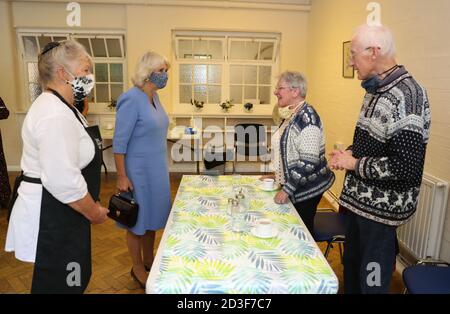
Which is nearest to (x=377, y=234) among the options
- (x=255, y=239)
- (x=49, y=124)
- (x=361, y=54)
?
(x=255, y=239)

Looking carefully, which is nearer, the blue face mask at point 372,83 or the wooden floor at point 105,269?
the blue face mask at point 372,83

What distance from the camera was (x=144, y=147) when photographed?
218 centimetres

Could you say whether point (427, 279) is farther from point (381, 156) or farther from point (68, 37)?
point (68, 37)

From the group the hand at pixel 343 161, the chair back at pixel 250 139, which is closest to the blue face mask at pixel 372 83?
the hand at pixel 343 161

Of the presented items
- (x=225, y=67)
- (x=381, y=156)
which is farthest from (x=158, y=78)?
(x=225, y=67)

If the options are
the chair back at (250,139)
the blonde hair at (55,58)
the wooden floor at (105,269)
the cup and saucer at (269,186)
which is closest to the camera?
the blonde hair at (55,58)

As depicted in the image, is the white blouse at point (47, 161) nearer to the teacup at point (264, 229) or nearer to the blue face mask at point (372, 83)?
the teacup at point (264, 229)

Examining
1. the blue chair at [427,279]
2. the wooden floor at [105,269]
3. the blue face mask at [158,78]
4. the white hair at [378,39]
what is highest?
the white hair at [378,39]

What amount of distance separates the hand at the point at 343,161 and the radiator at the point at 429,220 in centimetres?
93

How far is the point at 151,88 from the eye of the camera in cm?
219

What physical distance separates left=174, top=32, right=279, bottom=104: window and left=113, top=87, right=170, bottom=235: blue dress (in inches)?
136

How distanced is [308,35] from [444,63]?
3.26 m

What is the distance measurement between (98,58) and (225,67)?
6.48 ft

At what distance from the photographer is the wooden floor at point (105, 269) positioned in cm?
248
